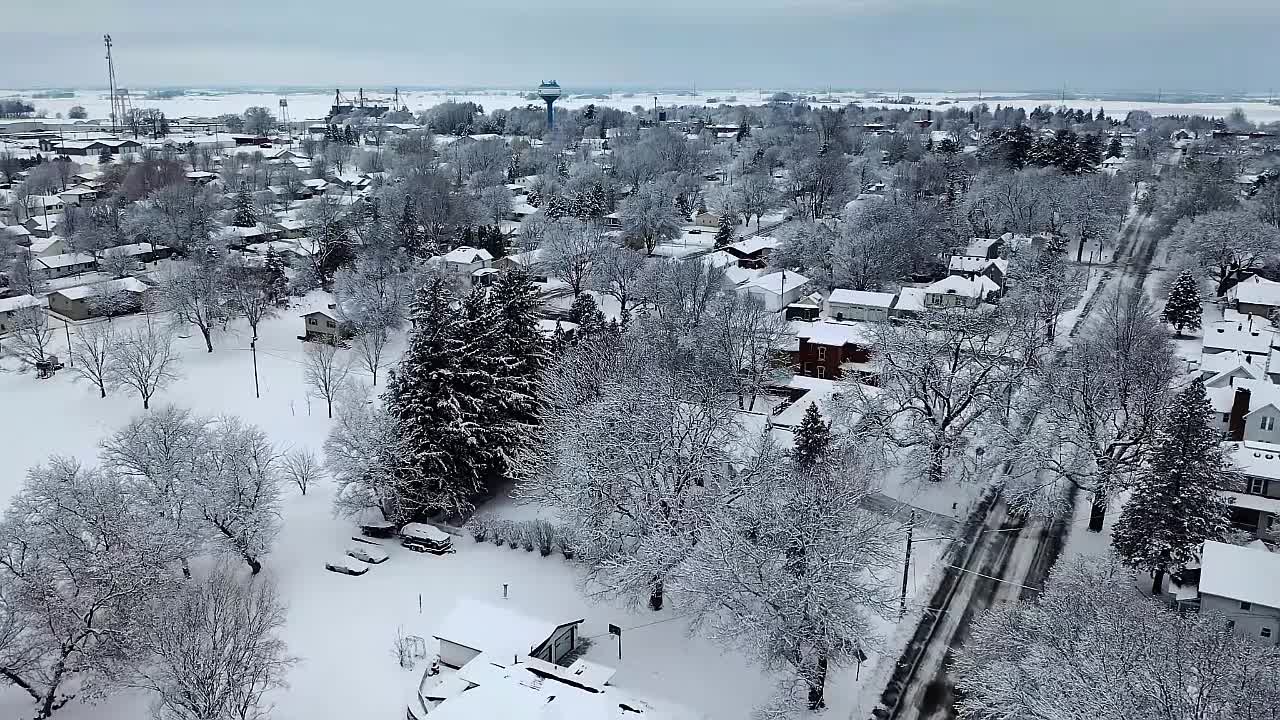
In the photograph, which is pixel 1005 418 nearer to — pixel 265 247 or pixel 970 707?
pixel 970 707

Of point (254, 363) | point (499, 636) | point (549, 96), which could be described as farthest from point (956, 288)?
point (549, 96)

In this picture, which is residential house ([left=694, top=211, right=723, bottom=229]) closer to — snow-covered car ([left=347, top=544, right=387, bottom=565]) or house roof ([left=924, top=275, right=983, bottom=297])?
house roof ([left=924, top=275, right=983, bottom=297])

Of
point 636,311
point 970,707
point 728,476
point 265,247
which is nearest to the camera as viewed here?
point 970,707

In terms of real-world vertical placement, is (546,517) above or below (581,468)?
below

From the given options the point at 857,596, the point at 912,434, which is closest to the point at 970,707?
the point at 857,596

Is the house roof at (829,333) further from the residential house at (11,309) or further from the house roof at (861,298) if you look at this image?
the residential house at (11,309)

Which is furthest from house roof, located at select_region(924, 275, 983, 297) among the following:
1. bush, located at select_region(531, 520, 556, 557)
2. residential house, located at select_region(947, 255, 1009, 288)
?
bush, located at select_region(531, 520, 556, 557)
